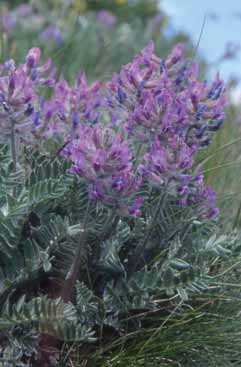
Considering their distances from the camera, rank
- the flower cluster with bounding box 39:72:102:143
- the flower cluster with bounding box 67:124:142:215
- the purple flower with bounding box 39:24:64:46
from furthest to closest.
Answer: the purple flower with bounding box 39:24:64:46
the flower cluster with bounding box 39:72:102:143
the flower cluster with bounding box 67:124:142:215

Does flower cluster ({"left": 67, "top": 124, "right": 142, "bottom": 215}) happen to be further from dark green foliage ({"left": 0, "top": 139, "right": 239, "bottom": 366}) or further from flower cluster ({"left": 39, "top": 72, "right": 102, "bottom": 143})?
flower cluster ({"left": 39, "top": 72, "right": 102, "bottom": 143})

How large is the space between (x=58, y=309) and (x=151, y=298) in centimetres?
34

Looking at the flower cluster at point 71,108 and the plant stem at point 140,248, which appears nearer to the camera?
the plant stem at point 140,248

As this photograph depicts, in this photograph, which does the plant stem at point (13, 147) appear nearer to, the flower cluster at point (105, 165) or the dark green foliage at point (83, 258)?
the dark green foliage at point (83, 258)

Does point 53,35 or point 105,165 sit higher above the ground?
point 105,165

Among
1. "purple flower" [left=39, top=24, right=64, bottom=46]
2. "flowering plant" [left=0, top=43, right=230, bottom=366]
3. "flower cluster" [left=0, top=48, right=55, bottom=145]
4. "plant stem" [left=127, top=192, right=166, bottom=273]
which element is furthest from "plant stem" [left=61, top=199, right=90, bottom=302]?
"purple flower" [left=39, top=24, right=64, bottom=46]

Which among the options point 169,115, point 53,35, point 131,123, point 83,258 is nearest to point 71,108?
point 131,123

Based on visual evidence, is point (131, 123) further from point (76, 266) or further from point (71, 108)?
point (76, 266)

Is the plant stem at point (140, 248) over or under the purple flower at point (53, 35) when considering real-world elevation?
over

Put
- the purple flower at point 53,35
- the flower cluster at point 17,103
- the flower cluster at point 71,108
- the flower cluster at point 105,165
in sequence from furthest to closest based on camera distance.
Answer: the purple flower at point 53,35 < the flower cluster at point 71,108 < the flower cluster at point 17,103 < the flower cluster at point 105,165

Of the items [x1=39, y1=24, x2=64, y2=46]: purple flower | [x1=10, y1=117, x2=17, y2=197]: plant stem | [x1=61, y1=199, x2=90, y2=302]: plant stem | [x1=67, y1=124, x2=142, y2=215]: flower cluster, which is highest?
[x1=67, y1=124, x2=142, y2=215]: flower cluster

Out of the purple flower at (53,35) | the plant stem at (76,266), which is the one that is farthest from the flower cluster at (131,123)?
the purple flower at (53,35)

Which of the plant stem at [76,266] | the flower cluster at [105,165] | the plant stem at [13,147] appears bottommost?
the plant stem at [76,266]

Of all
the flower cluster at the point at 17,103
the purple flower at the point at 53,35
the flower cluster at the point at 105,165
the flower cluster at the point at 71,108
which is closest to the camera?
the flower cluster at the point at 105,165
